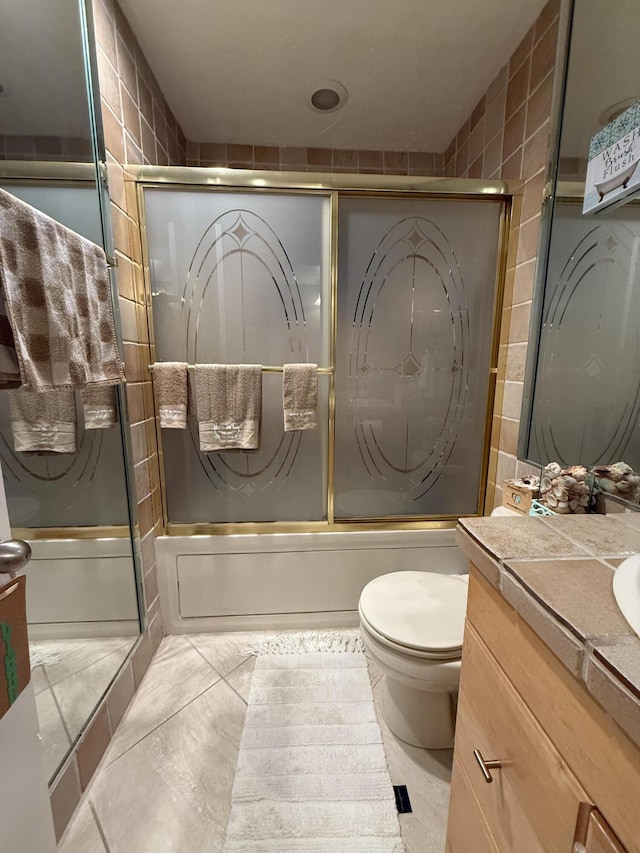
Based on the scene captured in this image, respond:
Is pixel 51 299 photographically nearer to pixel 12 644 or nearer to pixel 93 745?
pixel 12 644

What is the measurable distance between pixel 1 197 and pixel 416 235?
4.62 feet

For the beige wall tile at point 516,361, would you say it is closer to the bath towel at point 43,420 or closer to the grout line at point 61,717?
the bath towel at point 43,420

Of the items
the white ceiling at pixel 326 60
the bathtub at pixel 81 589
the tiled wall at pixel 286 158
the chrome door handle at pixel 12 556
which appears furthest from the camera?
the tiled wall at pixel 286 158

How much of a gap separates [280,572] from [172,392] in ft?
3.12

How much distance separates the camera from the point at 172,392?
4.75 feet

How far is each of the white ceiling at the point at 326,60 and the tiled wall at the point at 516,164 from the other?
0.09m

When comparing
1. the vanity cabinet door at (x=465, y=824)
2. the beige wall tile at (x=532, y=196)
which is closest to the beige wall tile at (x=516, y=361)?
the beige wall tile at (x=532, y=196)

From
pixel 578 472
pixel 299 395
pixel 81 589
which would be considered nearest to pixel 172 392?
pixel 299 395

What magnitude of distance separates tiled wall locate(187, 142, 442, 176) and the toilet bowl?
6.99ft

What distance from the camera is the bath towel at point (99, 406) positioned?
1.16 metres

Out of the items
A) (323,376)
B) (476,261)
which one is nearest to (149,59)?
(323,376)

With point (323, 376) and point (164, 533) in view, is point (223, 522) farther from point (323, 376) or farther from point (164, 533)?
point (323, 376)

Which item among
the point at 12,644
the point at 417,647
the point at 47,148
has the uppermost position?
the point at 47,148

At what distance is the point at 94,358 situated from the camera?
103 cm
